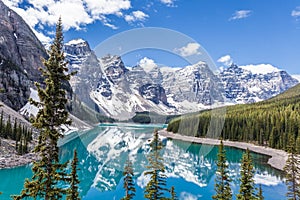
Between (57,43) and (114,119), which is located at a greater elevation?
(57,43)

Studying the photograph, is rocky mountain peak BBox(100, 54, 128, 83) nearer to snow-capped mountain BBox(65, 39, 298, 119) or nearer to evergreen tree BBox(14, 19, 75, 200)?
snow-capped mountain BBox(65, 39, 298, 119)

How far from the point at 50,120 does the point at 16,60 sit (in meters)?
145

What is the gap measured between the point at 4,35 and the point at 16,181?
12300 centimetres

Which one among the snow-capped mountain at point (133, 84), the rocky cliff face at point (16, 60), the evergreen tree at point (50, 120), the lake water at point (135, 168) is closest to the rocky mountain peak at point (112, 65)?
the snow-capped mountain at point (133, 84)

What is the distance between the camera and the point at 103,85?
9117 mm

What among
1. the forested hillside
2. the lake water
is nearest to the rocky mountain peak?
the lake water

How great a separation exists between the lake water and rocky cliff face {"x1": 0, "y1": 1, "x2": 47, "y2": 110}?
68.6 m

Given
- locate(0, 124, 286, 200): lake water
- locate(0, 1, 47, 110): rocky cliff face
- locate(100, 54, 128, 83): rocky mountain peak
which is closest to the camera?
locate(100, 54, 128, 83): rocky mountain peak

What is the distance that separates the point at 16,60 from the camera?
137000 mm

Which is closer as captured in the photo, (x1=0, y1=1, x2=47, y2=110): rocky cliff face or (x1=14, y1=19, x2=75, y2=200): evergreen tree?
(x1=14, y1=19, x2=75, y2=200): evergreen tree

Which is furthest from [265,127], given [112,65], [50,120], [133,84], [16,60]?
[16,60]

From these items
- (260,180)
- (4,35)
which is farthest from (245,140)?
(4,35)

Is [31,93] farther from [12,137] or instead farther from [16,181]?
[16,181]

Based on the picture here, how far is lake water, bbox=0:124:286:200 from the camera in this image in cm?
958
